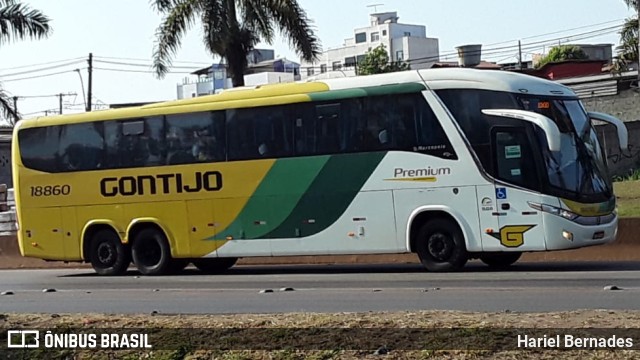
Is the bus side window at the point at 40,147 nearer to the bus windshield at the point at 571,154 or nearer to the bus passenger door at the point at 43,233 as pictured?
the bus passenger door at the point at 43,233

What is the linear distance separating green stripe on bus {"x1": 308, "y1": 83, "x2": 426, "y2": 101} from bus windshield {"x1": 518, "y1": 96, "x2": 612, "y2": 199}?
1886 millimetres

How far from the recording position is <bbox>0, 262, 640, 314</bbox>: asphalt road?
1318 centimetres

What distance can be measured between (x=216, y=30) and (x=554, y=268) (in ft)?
46.9

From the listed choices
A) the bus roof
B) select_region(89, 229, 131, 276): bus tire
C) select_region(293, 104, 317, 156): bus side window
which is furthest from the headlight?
select_region(89, 229, 131, 276): bus tire

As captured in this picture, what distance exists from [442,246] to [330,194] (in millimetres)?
2282

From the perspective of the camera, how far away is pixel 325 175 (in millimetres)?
18859

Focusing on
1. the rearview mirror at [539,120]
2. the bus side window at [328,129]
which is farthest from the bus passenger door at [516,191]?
the bus side window at [328,129]

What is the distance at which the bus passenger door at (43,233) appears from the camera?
853 inches

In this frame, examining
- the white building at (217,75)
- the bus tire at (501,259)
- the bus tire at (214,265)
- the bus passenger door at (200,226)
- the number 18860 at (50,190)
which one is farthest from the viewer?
the white building at (217,75)

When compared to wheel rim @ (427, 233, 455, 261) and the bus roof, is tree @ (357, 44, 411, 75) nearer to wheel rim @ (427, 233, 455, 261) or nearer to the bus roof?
the bus roof

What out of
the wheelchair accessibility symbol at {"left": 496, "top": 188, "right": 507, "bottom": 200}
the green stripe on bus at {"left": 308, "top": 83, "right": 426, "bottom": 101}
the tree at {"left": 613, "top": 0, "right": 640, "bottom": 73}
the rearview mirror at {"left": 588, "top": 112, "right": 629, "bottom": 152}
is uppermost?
the tree at {"left": 613, "top": 0, "right": 640, "bottom": 73}

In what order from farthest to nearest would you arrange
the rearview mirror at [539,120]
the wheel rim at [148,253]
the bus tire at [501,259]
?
1. the wheel rim at [148,253]
2. the bus tire at [501,259]
3. the rearview mirror at [539,120]

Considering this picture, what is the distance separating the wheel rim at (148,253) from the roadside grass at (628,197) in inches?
389

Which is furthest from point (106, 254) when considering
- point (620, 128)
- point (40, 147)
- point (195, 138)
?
point (620, 128)
